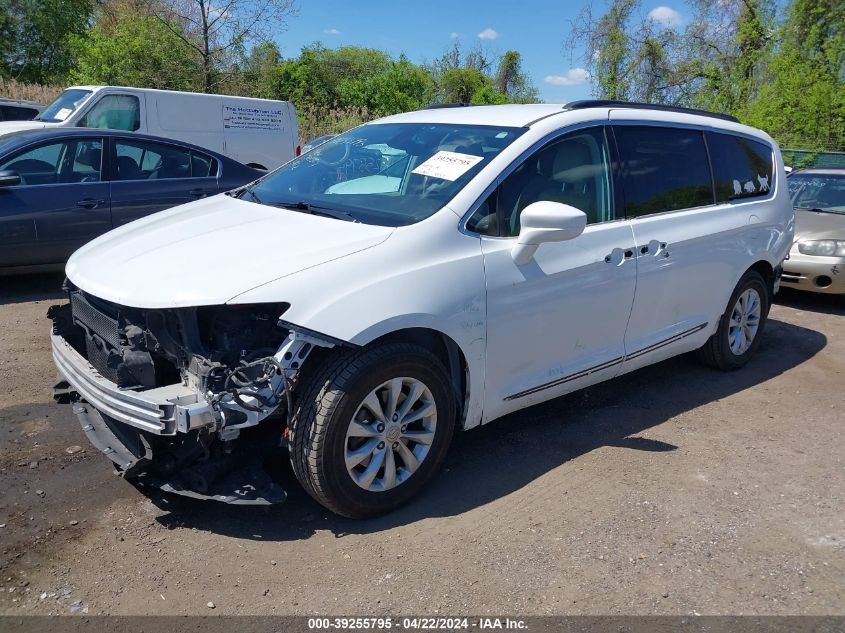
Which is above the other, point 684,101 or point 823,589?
point 684,101

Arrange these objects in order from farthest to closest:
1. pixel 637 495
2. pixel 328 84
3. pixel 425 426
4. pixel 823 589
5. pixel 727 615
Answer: pixel 328 84 < pixel 637 495 < pixel 425 426 < pixel 823 589 < pixel 727 615

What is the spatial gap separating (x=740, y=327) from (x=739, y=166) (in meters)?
1.25

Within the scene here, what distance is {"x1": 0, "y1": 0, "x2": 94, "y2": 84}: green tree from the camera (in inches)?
1072

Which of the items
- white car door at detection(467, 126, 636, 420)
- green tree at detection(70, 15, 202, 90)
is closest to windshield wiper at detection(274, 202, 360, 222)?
white car door at detection(467, 126, 636, 420)

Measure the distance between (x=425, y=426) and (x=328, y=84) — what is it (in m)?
29.3

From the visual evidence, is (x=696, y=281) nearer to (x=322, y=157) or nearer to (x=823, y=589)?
(x=823, y=589)

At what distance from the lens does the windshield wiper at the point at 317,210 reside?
12.1ft

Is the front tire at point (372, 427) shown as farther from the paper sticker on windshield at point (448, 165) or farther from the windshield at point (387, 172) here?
the paper sticker on windshield at point (448, 165)

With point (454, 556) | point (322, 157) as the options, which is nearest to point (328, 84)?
point (322, 157)

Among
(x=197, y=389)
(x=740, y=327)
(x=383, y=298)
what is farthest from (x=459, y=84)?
(x=197, y=389)

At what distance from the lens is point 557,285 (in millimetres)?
3871

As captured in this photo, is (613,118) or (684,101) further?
(684,101)

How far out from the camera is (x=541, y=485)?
3.82 m

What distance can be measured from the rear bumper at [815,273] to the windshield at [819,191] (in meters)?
1.27
